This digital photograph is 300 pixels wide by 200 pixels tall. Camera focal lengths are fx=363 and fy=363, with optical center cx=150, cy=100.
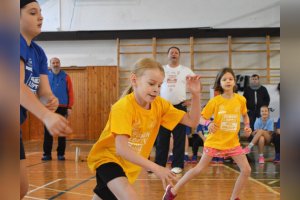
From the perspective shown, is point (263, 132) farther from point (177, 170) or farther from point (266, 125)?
point (177, 170)

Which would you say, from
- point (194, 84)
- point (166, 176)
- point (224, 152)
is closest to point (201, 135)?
point (224, 152)

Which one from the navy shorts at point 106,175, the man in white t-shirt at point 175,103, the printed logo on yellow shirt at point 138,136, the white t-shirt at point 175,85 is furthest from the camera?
the white t-shirt at point 175,85

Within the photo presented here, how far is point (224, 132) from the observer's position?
162 inches

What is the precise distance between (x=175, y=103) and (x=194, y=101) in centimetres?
328

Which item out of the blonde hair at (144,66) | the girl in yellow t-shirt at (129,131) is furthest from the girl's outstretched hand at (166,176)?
the blonde hair at (144,66)

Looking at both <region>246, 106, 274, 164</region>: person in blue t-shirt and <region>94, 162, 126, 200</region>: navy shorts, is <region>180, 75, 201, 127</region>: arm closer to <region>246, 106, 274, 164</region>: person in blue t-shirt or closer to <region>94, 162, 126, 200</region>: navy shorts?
<region>94, 162, 126, 200</region>: navy shorts

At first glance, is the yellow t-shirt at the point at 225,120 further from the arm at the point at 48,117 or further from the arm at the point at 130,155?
the arm at the point at 48,117

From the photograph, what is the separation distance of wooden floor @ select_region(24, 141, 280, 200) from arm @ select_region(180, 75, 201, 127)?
5.70ft

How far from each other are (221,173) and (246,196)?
6.40 feet

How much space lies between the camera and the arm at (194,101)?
2574 mm

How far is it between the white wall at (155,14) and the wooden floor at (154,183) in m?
7.39

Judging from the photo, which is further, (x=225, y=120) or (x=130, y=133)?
(x=225, y=120)

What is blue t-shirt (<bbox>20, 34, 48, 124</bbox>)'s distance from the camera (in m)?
2.31

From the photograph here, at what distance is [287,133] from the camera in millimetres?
462
